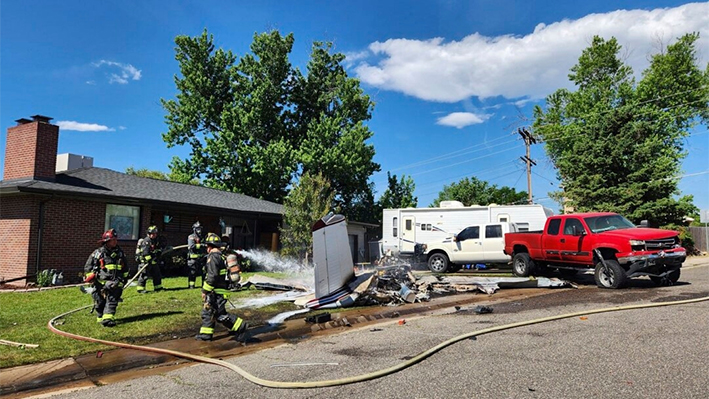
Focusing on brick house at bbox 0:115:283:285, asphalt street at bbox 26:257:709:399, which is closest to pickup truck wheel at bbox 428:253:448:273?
brick house at bbox 0:115:283:285

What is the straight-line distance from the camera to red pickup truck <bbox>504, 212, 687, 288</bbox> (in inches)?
423

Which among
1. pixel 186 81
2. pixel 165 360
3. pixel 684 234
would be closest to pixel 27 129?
pixel 165 360

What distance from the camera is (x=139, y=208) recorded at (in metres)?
16.7

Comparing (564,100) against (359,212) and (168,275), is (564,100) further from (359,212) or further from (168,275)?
(168,275)

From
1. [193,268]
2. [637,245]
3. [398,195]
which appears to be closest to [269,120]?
[398,195]

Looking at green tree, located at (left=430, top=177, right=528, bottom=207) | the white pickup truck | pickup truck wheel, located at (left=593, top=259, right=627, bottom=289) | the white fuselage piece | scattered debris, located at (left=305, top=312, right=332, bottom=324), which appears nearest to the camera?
scattered debris, located at (left=305, top=312, right=332, bottom=324)

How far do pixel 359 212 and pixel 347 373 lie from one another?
31.4m

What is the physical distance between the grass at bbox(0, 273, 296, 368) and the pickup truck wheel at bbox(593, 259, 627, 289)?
7.60 m

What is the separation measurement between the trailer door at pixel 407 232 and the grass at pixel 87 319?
10761 mm

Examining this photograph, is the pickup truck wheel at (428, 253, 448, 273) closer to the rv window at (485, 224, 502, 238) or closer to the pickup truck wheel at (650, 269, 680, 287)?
the rv window at (485, 224, 502, 238)

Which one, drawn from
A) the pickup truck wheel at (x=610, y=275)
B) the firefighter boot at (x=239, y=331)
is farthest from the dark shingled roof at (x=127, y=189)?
the pickup truck wheel at (x=610, y=275)

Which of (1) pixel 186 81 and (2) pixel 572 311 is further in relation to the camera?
(1) pixel 186 81

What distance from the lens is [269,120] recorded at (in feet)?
115

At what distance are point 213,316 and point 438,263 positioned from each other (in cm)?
1283
